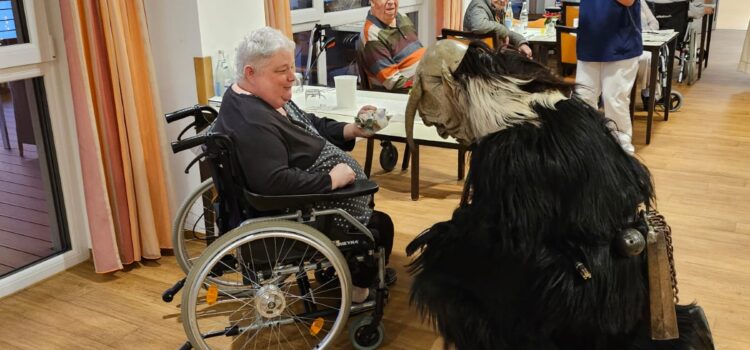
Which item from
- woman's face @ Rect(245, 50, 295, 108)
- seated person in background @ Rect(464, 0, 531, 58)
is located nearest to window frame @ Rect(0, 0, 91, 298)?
woman's face @ Rect(245, 50, 295, 108)

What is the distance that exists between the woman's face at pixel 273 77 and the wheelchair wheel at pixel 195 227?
528 mm

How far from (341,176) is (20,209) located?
2.09m

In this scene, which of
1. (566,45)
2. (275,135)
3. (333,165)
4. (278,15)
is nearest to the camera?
(275,135)

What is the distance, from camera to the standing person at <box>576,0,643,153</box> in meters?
3.91

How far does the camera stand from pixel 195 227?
3180 millimetres

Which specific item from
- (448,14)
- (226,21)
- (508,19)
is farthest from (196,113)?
(448,14)

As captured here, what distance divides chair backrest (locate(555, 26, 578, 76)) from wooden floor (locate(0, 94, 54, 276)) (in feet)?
10.9

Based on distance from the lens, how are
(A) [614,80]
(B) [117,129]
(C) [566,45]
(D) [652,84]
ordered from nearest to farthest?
1. (B) [117,129]
2. (A) [614,80]
3. (D) [652,84]
4. (C) [566,45]

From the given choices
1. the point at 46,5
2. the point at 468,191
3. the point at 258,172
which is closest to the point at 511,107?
the point at 468,191

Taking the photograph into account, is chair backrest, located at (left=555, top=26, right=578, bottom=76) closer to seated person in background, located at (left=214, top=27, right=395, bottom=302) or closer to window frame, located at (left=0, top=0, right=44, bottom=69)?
seated person in background, located at (left=214, top=27, right=395, bottom=302)

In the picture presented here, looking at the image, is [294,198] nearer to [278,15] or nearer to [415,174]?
[415,174]

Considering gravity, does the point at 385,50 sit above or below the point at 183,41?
below

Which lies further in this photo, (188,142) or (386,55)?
(386,55)

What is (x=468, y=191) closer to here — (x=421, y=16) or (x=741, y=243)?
(x=741, y=243)
